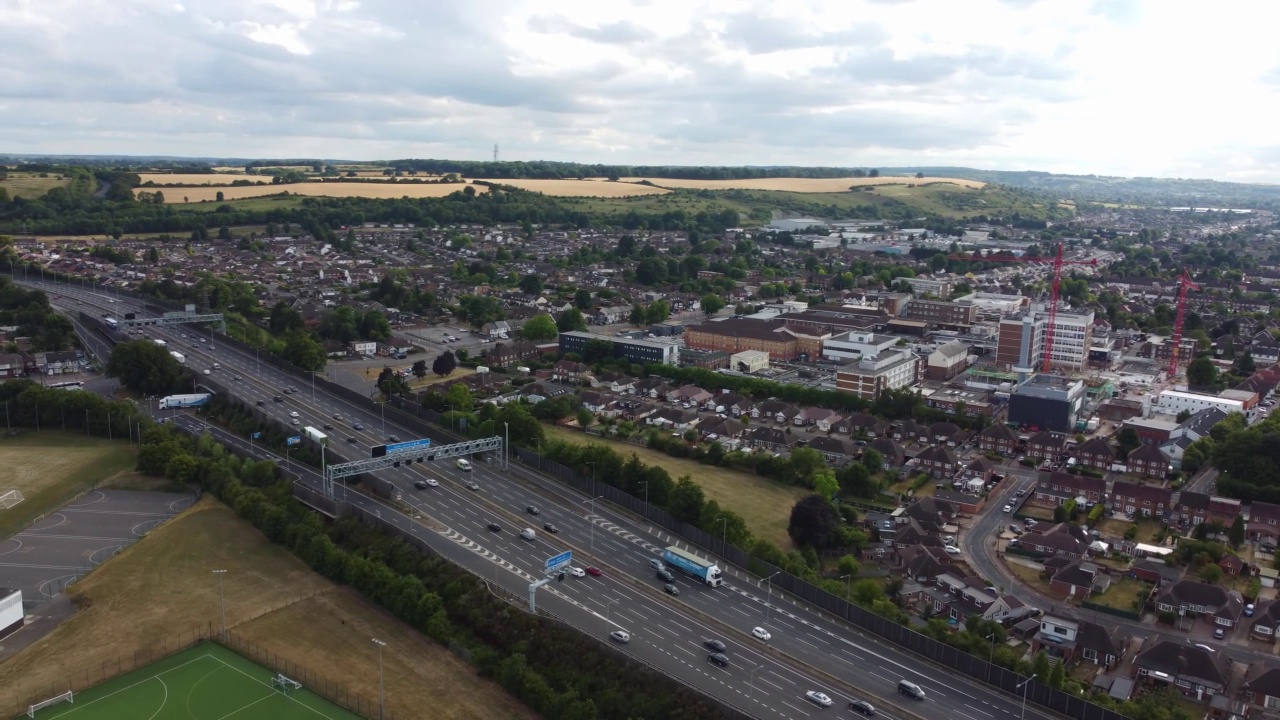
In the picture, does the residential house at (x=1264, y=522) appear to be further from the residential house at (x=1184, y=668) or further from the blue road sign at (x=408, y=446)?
the blue road sign at (x=408, y=446)

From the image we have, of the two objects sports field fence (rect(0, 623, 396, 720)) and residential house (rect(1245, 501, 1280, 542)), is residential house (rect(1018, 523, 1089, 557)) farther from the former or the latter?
sports field fence (rect(0, 623, 396, 720))

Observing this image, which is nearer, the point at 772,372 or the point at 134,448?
the point at 134,448

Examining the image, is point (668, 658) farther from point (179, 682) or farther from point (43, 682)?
point (43, 682)

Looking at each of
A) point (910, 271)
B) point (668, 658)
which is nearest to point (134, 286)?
point (668, 658)

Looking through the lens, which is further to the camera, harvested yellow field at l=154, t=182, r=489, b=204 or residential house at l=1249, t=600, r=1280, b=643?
harvested yellow field at l=154, t=182, r=489, b=204

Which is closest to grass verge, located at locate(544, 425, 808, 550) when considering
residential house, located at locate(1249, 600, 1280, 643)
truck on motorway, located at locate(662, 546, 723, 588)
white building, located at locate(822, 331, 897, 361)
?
truck on motorway, located at locate(662, 546, 723, 588)

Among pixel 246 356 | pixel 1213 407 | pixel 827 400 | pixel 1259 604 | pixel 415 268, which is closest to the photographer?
pixel 1259 604
